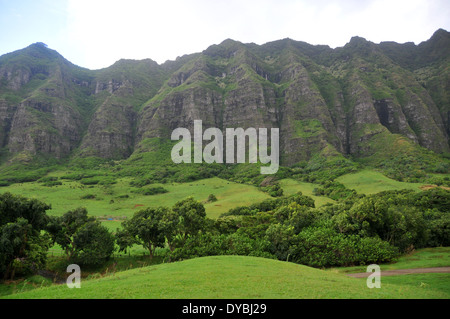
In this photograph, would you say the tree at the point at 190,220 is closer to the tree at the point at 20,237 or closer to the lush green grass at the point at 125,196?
the tree at the point at 20,237

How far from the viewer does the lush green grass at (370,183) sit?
337 feet

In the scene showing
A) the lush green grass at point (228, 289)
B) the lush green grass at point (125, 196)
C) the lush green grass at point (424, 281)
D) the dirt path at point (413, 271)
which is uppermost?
the lush green grass at point (228, 289)

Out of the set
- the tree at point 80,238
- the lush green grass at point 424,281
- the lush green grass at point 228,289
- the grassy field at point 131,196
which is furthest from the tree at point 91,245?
the grassy field at point 131,196

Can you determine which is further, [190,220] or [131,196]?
[131,196]

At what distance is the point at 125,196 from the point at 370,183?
118 metres

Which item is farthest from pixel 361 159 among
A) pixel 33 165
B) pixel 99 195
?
pixel 33 165

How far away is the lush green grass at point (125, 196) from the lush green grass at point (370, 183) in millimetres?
44166

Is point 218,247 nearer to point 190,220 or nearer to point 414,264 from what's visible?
point 190,220

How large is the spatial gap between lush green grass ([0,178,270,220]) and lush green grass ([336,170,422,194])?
44.2m

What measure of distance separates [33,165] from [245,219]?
197056 millimetres

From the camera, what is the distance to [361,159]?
200 m

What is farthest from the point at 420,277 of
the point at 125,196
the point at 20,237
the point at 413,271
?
the point at 125,196

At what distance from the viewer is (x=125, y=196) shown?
12025cm
